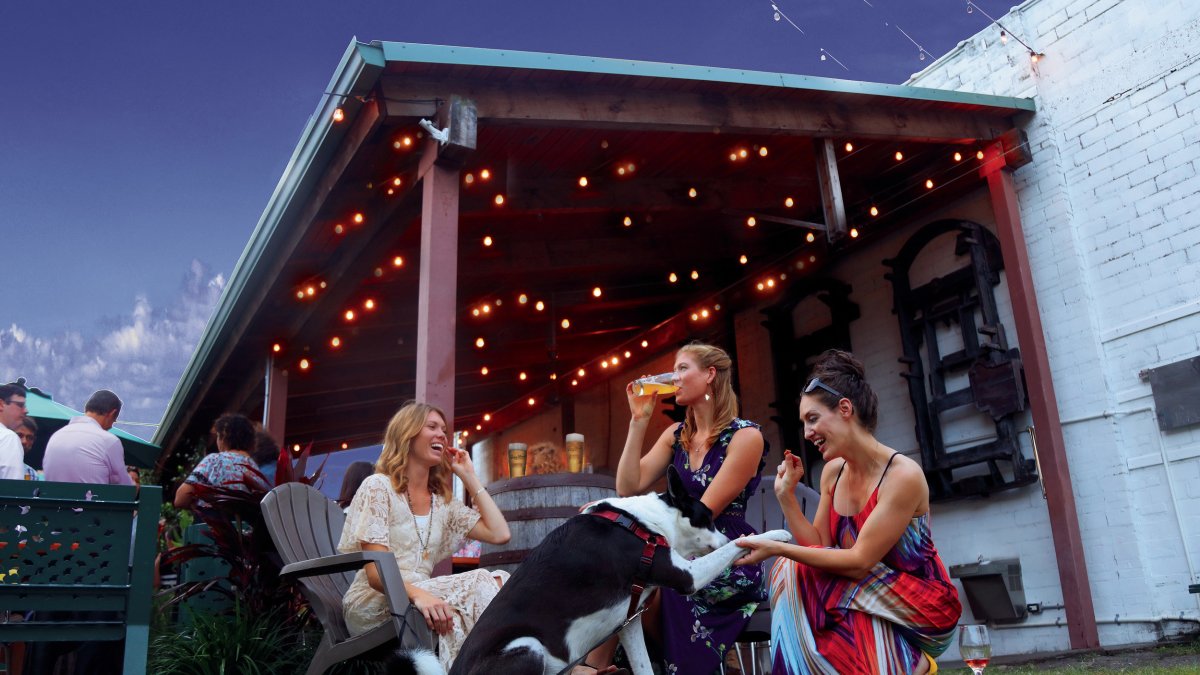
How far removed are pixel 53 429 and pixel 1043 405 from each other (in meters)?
8.23

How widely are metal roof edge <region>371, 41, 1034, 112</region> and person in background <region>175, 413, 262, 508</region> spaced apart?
7.54ft

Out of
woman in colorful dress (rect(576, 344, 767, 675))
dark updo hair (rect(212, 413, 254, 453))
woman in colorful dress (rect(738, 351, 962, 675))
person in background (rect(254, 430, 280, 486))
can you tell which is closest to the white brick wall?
woman in colorful dress (rect(576, 344, 767, 675))

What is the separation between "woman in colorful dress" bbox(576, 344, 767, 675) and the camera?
96.3 inches

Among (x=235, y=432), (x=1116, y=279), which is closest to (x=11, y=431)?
(x=235, y=432)

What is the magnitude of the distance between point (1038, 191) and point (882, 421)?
2.43 m

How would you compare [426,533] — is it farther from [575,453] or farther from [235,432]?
[575,453]

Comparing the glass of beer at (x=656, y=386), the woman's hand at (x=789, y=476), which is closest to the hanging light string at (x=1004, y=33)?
the glass of beer at (x=656, y=386)

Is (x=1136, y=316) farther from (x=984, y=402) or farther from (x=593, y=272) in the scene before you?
(x=593, y=272)

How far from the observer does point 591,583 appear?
2.07 meters

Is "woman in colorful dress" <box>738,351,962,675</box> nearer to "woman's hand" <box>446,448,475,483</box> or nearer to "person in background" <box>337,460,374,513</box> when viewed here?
"woman's hand" <box>446,448,475,483</box>

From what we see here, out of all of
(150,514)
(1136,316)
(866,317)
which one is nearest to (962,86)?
(866,317)

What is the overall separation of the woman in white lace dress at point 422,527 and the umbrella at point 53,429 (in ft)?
16.0

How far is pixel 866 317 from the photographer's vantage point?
7.99m

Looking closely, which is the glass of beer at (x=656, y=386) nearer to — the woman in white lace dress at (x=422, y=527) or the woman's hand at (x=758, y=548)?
the woman in white lace dress at (x=422, y=527)
